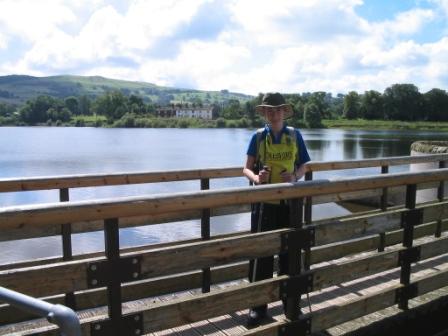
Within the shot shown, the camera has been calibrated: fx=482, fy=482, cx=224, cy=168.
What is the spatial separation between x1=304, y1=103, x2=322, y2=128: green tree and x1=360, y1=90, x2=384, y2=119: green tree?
1741cm

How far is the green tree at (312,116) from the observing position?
129 meters

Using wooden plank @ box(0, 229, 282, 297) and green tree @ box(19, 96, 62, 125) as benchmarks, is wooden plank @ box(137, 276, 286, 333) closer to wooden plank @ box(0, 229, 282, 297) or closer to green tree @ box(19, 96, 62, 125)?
wooden plank @ box(0, 229, 282, 297)

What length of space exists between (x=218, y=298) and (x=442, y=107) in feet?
488

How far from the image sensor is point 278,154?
4.11m

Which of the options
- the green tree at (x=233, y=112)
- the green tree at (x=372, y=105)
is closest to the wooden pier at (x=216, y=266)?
the green tree at (x=372, y=105)

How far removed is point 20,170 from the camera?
36.4m

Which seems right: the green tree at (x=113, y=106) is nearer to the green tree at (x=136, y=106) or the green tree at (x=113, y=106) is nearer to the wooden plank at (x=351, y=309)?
the green tree at (x=136, y=106)

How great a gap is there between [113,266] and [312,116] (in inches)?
5132

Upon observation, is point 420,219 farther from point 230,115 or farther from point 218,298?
point 230,115

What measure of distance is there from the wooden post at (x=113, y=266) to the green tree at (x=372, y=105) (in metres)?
143

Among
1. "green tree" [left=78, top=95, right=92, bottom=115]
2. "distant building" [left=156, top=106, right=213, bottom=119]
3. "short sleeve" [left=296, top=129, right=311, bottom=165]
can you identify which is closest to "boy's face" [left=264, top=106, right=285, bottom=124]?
"short sleeve" [left=296, top=129, right=311, bottom=165]

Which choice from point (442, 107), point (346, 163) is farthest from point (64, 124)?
point (346, 163)

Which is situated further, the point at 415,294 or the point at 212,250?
the point at 415,294

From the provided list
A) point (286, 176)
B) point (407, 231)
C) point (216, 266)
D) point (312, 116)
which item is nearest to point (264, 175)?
point (286, 176)
